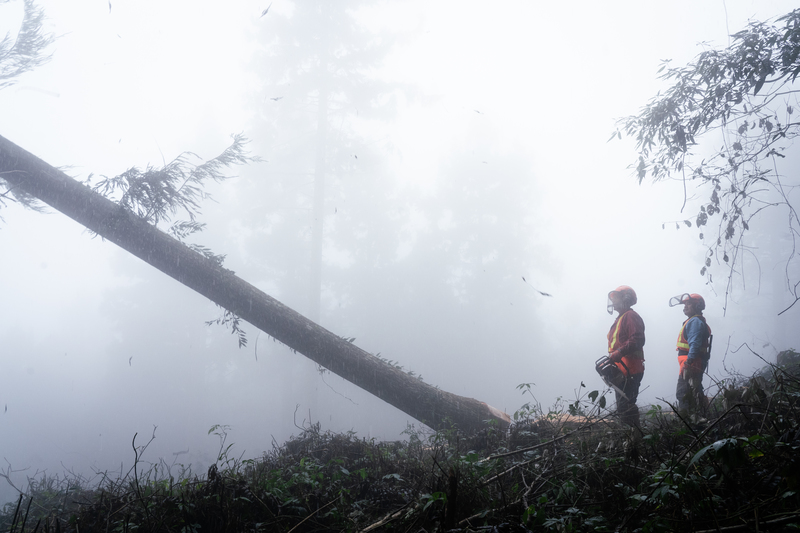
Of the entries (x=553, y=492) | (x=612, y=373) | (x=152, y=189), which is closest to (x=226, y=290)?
(x=152, y=189)

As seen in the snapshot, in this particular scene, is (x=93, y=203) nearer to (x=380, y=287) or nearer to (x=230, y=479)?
(x=230, y=479)

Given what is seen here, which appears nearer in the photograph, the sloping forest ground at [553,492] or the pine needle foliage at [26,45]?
the sloping forest ground at [553,492]

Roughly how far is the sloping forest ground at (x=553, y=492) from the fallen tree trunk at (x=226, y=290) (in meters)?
1.61

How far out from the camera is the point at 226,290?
482 cm

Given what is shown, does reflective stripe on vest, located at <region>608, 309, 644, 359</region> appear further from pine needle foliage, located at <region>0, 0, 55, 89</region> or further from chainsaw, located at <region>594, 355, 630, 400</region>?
pine needle foliage, located at <region>0, 0, 55, 89</region>

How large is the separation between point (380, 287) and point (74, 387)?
85.0 ft

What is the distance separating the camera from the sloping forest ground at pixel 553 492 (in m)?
1.62

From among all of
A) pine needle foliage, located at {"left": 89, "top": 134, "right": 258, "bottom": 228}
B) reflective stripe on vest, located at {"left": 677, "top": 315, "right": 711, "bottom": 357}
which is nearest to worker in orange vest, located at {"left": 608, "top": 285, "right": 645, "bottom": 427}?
reflective stripe on vest, located at {"left": 677, "top": 315, "right": 711, "bottom": 357}

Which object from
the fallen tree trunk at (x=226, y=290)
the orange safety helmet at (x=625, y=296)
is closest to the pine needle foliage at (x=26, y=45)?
the fallen tree trunk at (x=226, y=290)

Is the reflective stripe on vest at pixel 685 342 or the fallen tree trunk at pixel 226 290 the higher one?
the reflective stripe on vest at pixel 685 342

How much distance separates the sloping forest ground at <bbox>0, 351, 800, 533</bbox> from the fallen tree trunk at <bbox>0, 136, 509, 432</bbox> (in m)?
1.61

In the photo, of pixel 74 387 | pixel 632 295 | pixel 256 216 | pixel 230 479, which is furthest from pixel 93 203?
pixel 74 387

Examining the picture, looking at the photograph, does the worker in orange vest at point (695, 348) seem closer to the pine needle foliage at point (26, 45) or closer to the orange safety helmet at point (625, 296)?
the orange safety helmet at point (625, 296)

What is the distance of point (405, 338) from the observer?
2561cm
